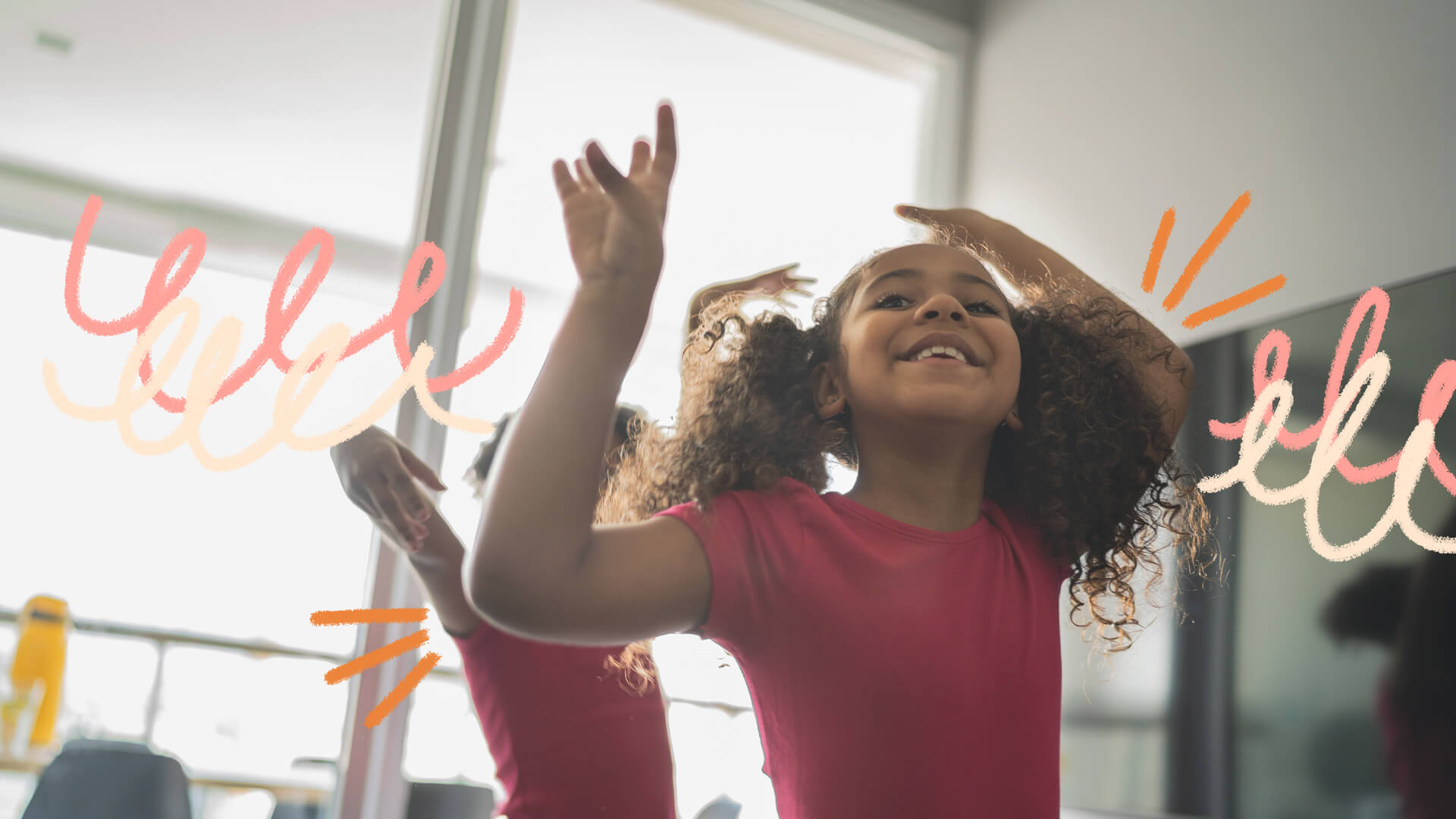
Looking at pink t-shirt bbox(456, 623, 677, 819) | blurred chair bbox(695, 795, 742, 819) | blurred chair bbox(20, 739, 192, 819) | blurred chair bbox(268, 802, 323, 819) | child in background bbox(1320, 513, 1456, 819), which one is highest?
child in background bbox(1320, 513, 1456, 819)

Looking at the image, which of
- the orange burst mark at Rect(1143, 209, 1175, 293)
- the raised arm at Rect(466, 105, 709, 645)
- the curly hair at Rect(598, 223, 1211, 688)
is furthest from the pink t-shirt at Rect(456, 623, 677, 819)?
the orange burst mark at Rect(1143, 209, 1175, 293)

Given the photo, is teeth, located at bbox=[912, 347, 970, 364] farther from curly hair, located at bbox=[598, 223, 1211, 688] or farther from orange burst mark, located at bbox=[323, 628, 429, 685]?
orange burst mark, located at bbox=[323, 628, 429, 685]

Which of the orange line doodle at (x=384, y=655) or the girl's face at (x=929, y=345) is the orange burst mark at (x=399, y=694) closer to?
the orange line doodle at (x=384, y=655)

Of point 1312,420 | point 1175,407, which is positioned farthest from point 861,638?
point 1312,420

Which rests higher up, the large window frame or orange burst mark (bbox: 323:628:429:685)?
the large window frame

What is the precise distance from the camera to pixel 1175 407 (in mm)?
1016

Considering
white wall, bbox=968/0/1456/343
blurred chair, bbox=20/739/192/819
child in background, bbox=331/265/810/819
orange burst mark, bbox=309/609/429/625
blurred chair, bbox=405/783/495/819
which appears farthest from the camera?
orange burst mark, bbox=309/609/429/625

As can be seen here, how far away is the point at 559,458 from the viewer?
1.88 ft

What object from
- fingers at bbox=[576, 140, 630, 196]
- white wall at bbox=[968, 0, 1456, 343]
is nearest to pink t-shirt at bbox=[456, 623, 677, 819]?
fingers at bbox=[576, 140, 630, 196]

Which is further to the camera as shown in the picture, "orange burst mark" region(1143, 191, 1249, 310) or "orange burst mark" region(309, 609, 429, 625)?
"orange burst mark" region(309, 609, 429, 625)

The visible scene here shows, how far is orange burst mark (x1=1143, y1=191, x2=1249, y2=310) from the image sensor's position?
1.92 metres

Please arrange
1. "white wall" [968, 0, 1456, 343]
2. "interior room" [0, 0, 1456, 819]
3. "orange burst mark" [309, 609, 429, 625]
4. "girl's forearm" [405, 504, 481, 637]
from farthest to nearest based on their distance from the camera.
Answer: "orange burst mark" [309, 609, 429, 625] → "white wall" [968, 0, 1456, 343] → "interior room" [0, 0, 1456, 819] → "girl's forearm" [405, 504, 481, 637]

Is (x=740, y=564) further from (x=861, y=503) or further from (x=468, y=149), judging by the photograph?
(x=468, y=149)

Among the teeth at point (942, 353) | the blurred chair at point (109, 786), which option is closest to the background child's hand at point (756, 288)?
the teeth at point (942, 353)
